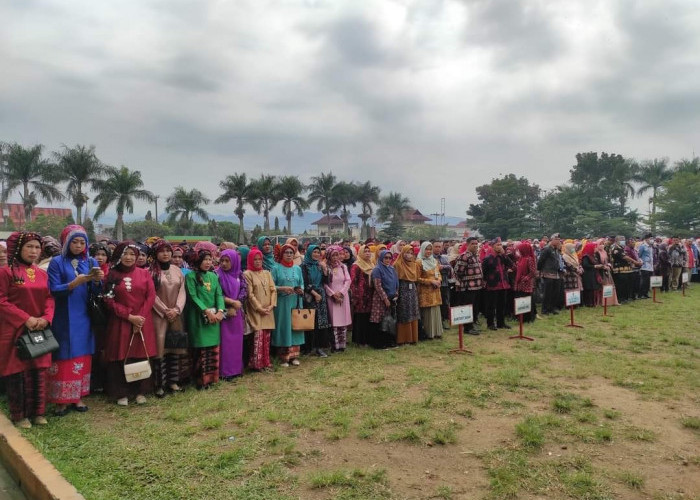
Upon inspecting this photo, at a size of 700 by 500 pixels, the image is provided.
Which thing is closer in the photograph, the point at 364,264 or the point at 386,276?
the point at 386,276

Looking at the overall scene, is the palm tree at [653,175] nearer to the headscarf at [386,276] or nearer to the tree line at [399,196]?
the tree line at [399,196]

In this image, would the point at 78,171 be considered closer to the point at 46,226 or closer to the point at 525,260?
the point at 46,226

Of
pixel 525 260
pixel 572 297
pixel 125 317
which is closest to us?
pixel 125 317

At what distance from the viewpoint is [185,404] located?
16.1 ft

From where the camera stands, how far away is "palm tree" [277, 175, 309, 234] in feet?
153

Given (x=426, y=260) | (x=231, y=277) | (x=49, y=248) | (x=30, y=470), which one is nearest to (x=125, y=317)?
(x=231, y=277)

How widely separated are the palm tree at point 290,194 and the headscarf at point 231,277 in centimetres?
4140

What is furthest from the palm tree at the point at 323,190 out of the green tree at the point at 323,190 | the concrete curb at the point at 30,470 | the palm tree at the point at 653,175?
the concrete curb at the point at 30,470

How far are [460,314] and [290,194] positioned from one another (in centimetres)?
4144

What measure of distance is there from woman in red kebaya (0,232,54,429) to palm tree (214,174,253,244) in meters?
40.4

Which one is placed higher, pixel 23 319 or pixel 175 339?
pixel 23 319

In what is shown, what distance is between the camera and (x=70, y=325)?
457cm

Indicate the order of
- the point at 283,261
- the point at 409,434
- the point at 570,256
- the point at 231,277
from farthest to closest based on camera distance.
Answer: the point at 570,256, the point at 283,261, the point at 231,277, the point at 409,434

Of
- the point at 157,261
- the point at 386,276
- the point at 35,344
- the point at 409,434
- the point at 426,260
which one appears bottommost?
the point at 409,434
